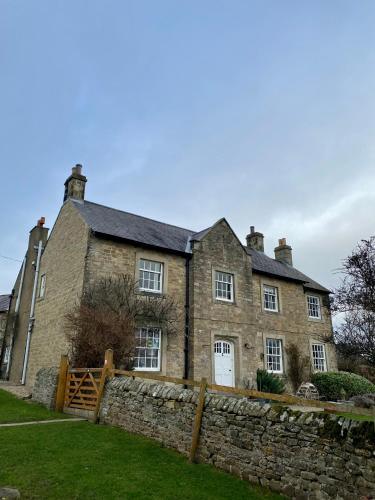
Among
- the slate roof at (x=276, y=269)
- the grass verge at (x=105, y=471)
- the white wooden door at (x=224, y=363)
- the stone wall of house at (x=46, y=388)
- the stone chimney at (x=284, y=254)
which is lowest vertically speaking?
the grass verge at (x=105, y=471)

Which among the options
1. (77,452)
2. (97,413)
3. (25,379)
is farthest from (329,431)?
(25,379)

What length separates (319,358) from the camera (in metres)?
23.2

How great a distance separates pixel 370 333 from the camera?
1162 centimetres

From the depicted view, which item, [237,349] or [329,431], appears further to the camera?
[237,349]

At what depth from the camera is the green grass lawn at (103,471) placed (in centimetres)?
560

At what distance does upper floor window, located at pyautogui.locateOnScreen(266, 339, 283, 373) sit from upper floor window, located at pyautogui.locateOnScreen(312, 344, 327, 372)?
3.12 m

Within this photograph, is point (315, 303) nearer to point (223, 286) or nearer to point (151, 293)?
point (223, 286)

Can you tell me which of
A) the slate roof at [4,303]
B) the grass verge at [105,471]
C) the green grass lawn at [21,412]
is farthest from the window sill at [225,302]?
the slate roof at [4,303]

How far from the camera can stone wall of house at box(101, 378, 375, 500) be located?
5.10m

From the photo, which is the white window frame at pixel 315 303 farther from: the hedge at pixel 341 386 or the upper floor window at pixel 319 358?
the hedge at pixel 341 386

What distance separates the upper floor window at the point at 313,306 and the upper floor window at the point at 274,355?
4.07 metres

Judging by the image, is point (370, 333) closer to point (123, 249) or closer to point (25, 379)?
point (123, 249)

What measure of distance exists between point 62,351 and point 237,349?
26.0 feet

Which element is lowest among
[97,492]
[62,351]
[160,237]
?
[97,492]
